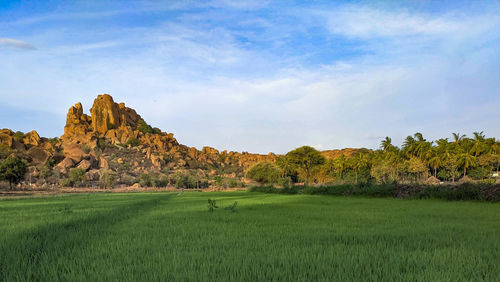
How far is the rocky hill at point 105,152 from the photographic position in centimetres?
10231

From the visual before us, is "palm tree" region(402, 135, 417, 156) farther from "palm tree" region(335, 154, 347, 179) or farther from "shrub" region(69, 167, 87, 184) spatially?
"shrub" region(69, 167, 87, 184)

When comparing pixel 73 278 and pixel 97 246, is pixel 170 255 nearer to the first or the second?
pixel 73 278

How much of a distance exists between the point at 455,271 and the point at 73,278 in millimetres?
3961

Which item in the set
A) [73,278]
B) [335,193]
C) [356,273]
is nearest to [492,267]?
[356,273]

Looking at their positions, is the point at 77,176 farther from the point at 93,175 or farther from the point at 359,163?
the point at 359,163

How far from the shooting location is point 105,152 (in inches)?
5453

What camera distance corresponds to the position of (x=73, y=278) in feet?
10.6

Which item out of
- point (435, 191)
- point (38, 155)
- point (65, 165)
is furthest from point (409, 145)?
point (38, 155)

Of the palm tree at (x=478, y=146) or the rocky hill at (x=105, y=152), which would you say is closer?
the palm tree at (x=478, y=146)

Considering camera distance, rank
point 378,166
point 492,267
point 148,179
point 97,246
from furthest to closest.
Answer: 1. point 148,179
2. point 378,166
3. point 97,246
4. point 492,267

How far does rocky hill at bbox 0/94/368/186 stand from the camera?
102 metres

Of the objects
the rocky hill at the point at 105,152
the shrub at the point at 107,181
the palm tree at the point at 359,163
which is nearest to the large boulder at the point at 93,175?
the rocky hill at the point at 105,152

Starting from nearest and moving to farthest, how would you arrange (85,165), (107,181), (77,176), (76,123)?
(107,181) → (77,176) → (85,165) → (76,123)

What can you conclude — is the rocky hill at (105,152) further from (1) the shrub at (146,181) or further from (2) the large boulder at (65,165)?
(1) the shrub at (146,181)
